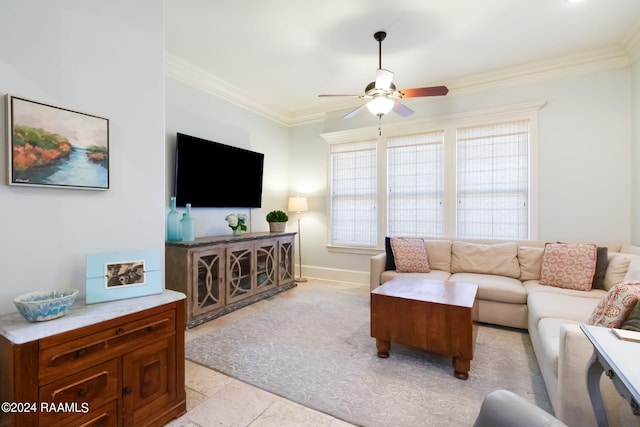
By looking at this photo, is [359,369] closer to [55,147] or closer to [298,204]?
[55,147]

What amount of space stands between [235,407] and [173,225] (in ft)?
6.82

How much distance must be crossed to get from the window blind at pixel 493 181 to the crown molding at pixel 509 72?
54 centimetres

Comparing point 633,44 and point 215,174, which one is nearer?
point 633,44

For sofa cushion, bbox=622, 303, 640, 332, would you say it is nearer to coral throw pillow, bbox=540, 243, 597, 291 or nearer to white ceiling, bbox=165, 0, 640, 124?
coral throw pillow, bbox=540, 243, 597, 291

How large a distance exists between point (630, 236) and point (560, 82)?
1915mm

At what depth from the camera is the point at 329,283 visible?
15.8 ft

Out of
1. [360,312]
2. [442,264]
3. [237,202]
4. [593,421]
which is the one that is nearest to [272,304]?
[360,312]

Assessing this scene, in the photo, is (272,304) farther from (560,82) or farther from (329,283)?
(560,82)

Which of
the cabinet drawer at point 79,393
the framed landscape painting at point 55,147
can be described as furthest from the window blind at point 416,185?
the cabinet drawer at point 79,393

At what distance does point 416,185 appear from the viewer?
14.3ft

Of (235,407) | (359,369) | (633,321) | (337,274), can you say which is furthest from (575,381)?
(337,274)

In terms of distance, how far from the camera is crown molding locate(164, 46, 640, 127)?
320 cm

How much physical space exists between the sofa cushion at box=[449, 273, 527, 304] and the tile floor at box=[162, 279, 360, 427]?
2.09 m

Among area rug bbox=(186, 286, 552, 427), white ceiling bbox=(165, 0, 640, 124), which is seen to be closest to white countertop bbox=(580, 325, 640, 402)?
area rug bbox=(186, 286, 552, 427)
